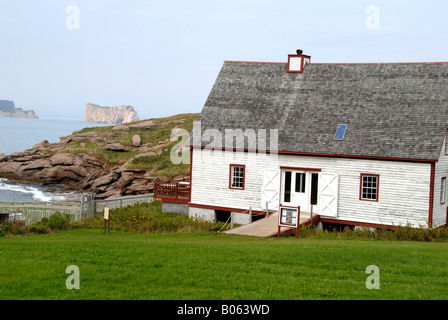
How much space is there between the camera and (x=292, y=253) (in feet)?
47.3

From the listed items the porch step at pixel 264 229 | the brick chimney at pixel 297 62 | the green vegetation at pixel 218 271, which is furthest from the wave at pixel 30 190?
the green vegetation at pixel 218 271

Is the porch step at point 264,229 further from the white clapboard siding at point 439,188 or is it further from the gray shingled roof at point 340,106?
the white clapboard siding at point 439,188

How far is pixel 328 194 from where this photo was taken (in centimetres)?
2405

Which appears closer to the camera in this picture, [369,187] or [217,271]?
[217,271]

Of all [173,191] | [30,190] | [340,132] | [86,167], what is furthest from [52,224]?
[86,167]

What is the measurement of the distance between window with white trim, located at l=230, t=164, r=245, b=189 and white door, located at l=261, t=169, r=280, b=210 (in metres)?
1.37

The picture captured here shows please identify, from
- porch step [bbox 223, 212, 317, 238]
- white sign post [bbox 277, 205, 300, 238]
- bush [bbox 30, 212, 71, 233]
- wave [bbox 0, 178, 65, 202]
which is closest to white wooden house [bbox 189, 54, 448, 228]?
porch step [bbox 223, 212, 317, 238]

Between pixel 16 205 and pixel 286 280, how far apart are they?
22.6m

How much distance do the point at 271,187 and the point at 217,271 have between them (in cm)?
1358

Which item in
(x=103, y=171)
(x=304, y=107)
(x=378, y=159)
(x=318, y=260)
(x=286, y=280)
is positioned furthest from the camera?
(x=103, y=171)

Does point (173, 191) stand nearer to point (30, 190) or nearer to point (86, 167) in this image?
point (30, 190)

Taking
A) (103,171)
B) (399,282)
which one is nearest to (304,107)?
(399,282)

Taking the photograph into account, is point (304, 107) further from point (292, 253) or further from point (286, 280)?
point (286, 280)

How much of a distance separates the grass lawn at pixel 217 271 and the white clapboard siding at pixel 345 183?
21.3 feet
